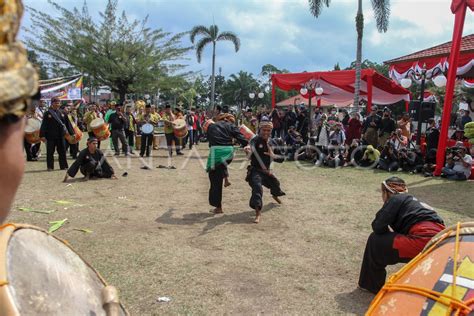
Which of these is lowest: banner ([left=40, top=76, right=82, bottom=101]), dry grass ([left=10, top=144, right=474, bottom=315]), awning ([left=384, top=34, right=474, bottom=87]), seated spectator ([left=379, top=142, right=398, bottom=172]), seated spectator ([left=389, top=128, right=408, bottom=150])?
dry grass ([left=10, top=144, right=474, bottom=315])

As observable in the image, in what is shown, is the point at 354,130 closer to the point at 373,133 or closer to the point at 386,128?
the point at 373,133

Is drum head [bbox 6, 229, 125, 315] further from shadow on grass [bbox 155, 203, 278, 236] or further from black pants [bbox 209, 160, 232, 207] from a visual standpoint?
black pants [bbox 209, 160, 232, 207]

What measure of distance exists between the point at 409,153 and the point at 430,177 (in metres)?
1.16

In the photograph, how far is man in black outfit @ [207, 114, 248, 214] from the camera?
6.60m

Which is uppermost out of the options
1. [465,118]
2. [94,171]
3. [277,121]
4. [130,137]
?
[465,118]

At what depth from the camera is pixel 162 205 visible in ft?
23.1

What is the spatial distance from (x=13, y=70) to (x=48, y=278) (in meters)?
0.77

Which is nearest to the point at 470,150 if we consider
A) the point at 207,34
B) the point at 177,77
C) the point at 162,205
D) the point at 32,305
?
the point at 162,205

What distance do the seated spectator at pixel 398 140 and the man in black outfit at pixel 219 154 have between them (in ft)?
20.4

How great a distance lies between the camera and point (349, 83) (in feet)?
52.2

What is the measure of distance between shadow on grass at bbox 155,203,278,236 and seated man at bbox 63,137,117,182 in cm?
320

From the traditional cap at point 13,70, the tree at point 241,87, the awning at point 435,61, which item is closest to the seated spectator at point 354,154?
the awning at point 435,61

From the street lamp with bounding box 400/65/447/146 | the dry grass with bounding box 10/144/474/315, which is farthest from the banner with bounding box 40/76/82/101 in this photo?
the street lamp with bounding box 400/65/447/146

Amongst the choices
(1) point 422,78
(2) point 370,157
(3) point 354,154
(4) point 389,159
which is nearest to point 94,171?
(3) point 354,154
